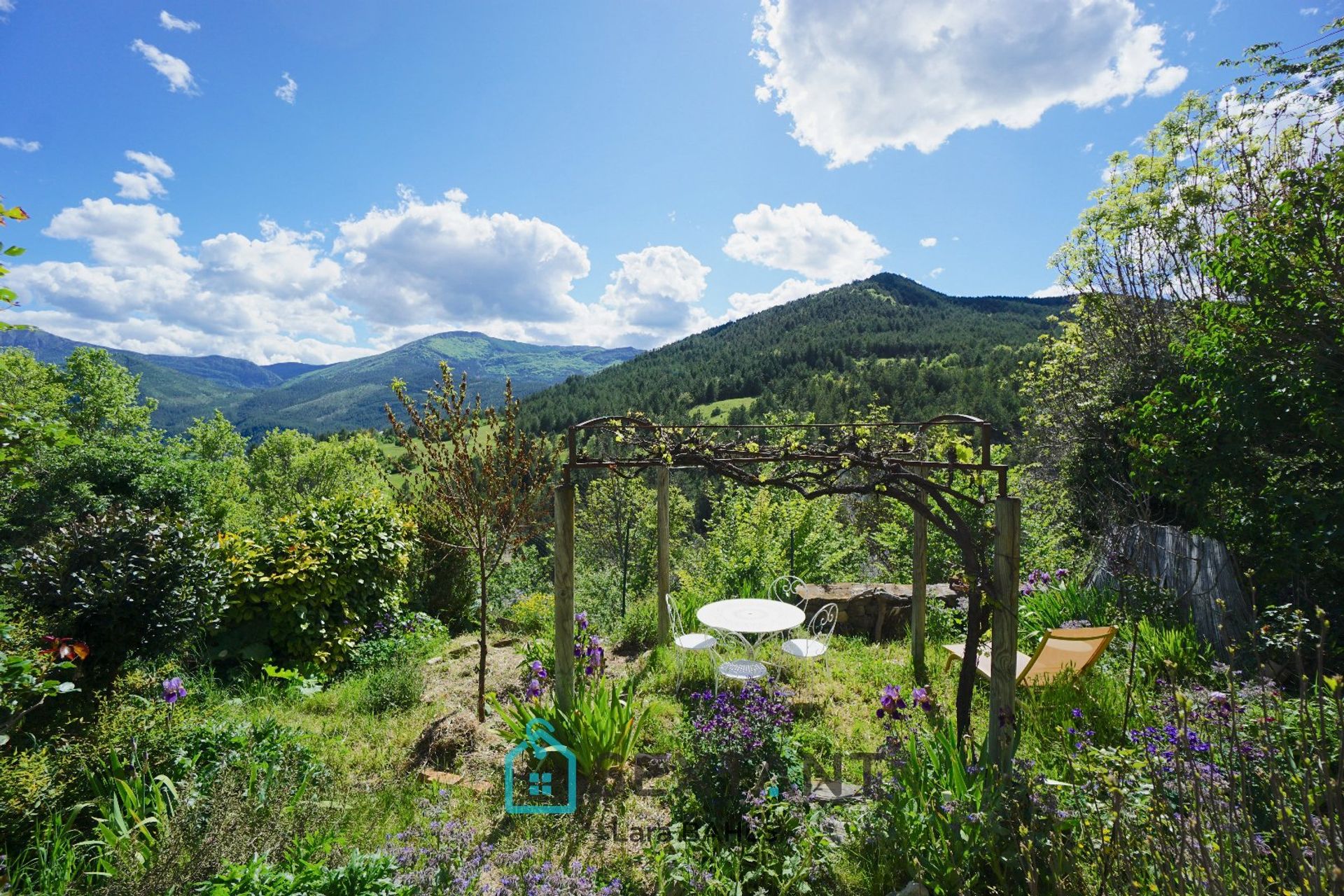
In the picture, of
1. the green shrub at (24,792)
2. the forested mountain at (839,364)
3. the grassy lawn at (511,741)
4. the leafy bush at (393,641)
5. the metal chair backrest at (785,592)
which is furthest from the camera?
the forested mountain at (839,364)

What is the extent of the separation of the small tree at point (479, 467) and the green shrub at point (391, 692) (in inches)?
21.6

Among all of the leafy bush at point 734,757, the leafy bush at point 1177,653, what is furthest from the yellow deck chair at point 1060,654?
the leafy bush at point 734,757

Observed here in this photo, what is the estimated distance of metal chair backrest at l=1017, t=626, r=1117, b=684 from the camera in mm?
4406

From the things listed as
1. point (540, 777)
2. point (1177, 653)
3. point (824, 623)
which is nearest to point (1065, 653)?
point (1177, 653)

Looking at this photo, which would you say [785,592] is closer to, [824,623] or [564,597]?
[824,623]

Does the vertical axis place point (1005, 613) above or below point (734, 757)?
above

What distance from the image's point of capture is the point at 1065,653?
473 centimetres

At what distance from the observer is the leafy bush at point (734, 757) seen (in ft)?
10.4

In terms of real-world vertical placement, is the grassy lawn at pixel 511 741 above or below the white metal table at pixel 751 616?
below

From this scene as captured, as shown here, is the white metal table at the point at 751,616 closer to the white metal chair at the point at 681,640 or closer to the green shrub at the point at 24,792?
the white metal chair at the point at 681,640

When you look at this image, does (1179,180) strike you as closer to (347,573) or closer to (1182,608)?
(1182,608)

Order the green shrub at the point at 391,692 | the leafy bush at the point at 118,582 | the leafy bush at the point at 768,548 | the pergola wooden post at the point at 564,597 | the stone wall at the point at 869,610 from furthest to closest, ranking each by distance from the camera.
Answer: the leafy bush at the point at 768,548 → the stone wall at the point at 869,610 → the green shrub at the point at 391,692 → the leafy bush at the point at 118,582 → the pergola wooden post at the point at 564,597

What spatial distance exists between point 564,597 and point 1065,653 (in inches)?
157

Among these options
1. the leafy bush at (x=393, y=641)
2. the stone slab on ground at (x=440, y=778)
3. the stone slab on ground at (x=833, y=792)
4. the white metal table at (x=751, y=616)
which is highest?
the white metal table at (x=751, y=616)
